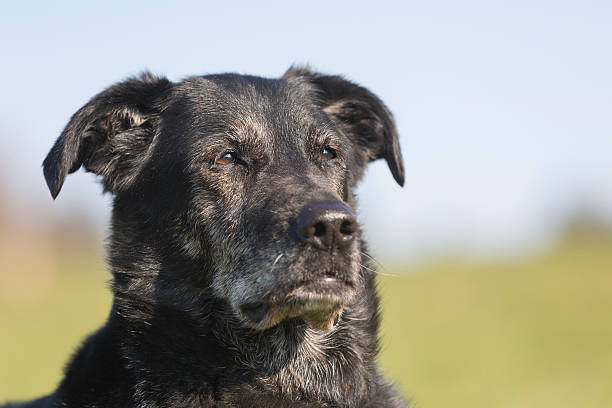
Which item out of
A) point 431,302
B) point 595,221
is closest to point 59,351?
point 431,302

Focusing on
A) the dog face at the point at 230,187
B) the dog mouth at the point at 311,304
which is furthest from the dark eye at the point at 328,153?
the dog mouth at the point at 311,304

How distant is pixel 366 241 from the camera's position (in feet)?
14.9

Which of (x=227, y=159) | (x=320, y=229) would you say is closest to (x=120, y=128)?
(x=227, y=159)

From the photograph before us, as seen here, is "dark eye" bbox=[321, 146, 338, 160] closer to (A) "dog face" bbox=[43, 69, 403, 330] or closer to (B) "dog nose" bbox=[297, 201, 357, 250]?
(A) "dog face" bbox=[43, 69, 403, 330]

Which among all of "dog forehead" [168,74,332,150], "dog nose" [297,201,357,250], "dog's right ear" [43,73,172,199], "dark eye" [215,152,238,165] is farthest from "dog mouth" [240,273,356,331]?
"dog's right ear" [43,73,172,199]

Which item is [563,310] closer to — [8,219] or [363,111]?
[363,111]

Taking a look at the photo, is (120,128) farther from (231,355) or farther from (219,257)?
(231,355)

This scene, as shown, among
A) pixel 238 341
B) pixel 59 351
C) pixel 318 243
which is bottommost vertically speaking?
pixel 59 351

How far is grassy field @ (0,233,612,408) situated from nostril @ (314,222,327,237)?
5.11 meters

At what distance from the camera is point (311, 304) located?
3.63 m

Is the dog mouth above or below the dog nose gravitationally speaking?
below

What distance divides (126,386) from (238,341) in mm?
638

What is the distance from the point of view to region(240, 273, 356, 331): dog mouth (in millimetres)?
3578

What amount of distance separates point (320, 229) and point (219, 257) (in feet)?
2.56
